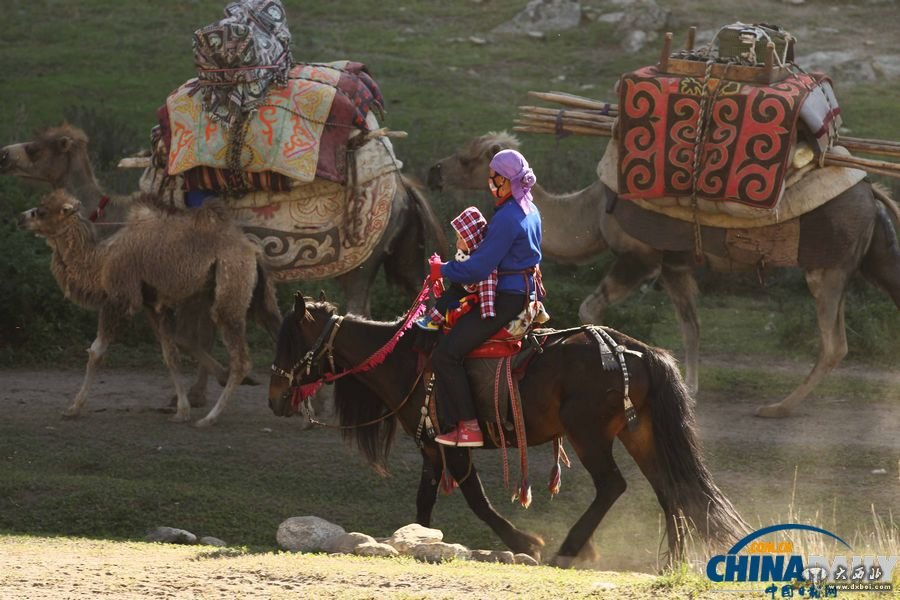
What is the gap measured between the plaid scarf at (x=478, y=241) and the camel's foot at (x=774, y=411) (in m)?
4.48

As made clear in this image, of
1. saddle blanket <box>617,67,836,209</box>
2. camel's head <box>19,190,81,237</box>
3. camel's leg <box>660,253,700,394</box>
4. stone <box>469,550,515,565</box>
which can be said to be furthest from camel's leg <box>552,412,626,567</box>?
camel's head <box>19,190,81,237</box>

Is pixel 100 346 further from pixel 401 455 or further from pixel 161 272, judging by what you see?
pixel 401 455

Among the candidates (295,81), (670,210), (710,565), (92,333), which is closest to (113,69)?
(92,333)

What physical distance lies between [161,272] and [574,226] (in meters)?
3.40

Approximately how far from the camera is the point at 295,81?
11633 mm

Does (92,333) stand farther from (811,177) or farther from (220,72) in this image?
(811,177)

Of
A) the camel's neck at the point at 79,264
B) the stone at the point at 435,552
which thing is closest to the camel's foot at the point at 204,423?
the camel's neck at the point at 79,264

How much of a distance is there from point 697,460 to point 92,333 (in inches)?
297

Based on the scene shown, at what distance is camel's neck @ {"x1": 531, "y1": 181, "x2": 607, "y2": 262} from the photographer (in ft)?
39.9

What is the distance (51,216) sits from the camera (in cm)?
1104

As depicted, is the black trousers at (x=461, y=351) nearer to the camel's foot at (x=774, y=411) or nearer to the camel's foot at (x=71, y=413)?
the camel's foot at (x=71, y=413)

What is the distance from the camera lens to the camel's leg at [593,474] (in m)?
7.69

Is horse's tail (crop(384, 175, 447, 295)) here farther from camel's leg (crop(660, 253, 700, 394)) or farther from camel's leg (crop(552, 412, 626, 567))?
camel's leg (crop(552, 412, 626, 567))

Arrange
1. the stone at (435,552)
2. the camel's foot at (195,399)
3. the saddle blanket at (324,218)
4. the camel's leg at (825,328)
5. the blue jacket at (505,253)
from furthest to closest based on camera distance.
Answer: the camel's foot at (195,399)
the saddle blanket at (324,218)
the camel's leg at (825,328)
the blue jacket at (505,253)
the stone at (435,552)
